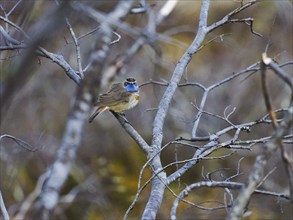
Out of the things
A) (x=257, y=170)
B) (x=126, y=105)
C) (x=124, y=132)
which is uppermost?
(x=124, y=132)

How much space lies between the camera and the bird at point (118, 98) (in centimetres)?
481

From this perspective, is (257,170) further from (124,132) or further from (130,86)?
(124,132)

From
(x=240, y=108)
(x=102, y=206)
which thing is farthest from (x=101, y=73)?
(x=240, y=108)

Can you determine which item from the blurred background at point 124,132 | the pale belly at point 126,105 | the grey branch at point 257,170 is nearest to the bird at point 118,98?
the pale belly at point 126,105

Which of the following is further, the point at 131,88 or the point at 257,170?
the point at 131,88

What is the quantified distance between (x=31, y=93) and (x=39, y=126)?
1.54ft

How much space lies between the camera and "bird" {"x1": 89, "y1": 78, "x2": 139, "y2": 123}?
15.8 ft

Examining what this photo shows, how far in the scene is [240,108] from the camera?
875 cm

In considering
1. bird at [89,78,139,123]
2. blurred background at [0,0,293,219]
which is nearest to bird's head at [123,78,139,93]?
bird at [89,78,139,123]

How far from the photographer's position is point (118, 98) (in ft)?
16.2

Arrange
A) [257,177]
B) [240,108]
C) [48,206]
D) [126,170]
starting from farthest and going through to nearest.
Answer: [240,108], [126,170], [257,177], [48,206]

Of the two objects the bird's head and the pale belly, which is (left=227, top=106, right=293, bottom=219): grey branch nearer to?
the pale belly

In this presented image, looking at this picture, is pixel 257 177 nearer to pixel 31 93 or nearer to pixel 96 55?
pixel 96 55

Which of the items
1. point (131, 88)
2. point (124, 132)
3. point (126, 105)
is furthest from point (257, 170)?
point (124, 132)
